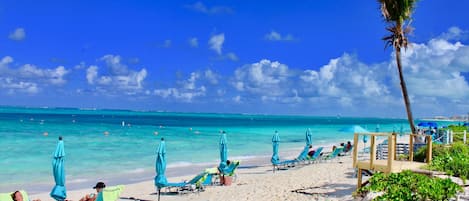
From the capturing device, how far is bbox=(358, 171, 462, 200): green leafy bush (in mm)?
4539

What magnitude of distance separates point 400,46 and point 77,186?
10.7m

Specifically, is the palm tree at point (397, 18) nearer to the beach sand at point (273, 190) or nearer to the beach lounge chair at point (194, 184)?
the beach sand at point (273, 190)

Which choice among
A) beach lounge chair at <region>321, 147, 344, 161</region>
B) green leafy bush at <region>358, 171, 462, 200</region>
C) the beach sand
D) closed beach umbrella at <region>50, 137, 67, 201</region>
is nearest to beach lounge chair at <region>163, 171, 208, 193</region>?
the beach sand

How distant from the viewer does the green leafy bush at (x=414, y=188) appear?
4.54m

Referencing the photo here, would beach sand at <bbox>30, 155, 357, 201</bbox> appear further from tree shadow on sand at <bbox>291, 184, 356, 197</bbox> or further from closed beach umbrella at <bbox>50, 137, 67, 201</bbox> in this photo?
closed beach umbrella at <bbox>50, 137, 67, 201</bbox>

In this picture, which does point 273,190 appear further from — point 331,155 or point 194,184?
point 331,155

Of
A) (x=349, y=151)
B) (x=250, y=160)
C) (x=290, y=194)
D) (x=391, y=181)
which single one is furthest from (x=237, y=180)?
(x=349, y=151)

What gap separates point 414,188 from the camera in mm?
4793

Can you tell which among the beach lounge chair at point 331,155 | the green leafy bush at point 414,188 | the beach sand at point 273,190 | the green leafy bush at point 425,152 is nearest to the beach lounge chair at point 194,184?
the beach sand at point 273,190

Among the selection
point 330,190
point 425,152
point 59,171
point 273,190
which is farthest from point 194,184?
point 425,152

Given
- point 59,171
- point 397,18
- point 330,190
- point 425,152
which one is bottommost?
point 330,190

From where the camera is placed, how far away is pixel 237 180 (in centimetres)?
1301

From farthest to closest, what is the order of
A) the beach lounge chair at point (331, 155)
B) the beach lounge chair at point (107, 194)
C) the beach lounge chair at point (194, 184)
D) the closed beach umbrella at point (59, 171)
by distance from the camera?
1. the beach lounge chair at point (331, 155)
2. the beach lounge chair at point (194, 184)
3. the closed beach umbrella at point (59, 171)
4. the beach lounge chair at point (107, 194)

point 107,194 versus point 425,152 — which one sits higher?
point 425,152
